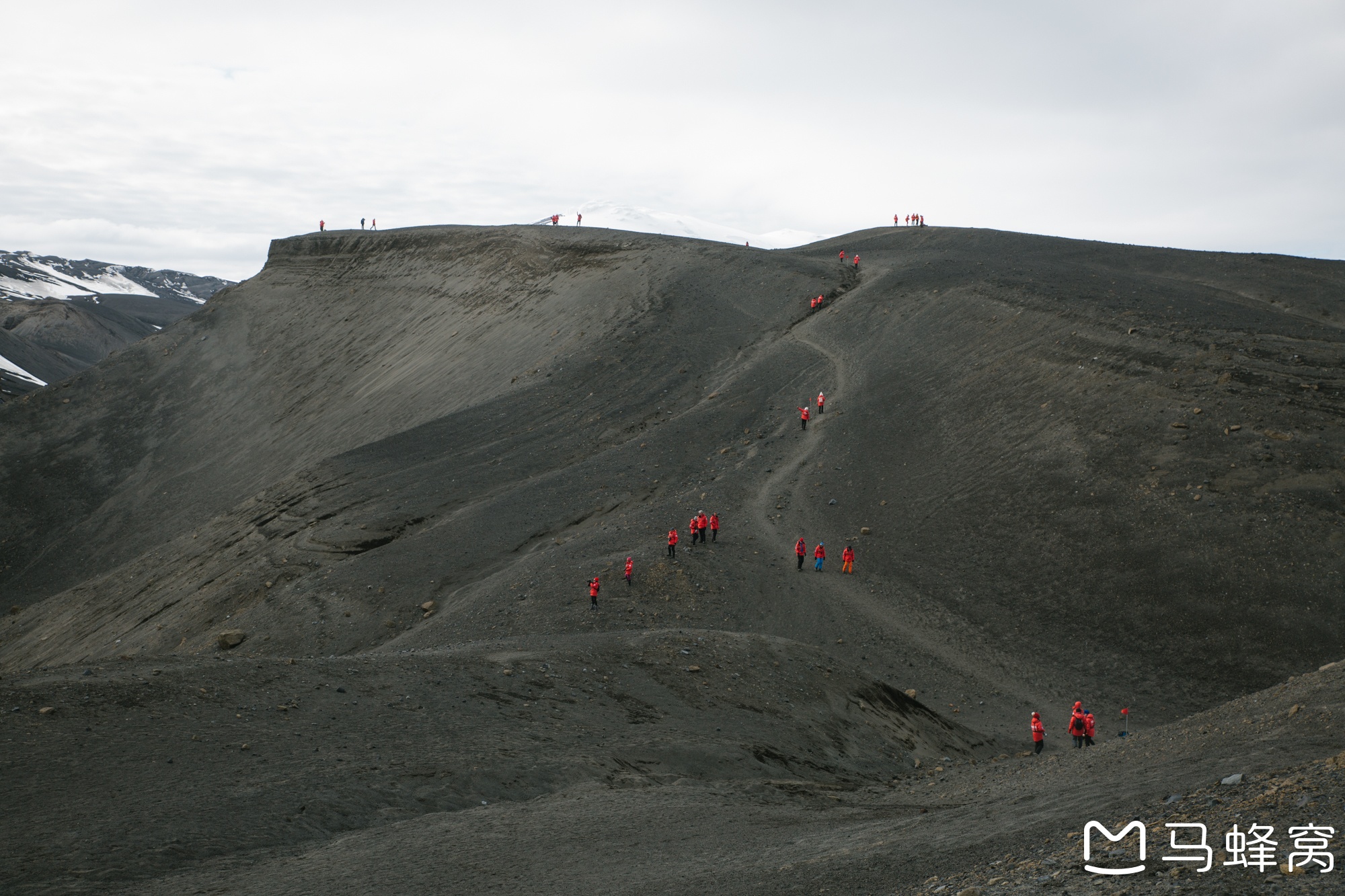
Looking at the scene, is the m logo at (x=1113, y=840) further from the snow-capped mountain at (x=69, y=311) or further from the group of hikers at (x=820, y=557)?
the snow-capped mountain at (x=69, y=311)

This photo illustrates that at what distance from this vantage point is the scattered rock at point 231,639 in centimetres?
2241

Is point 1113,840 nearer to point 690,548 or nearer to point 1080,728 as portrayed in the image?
point 1080,728

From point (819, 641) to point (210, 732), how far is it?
12921 mm

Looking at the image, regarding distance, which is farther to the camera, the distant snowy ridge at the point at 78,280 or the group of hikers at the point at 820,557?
the distant snowy ridge at the point at 78,280

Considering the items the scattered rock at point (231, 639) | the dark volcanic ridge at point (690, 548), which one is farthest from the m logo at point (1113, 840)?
the scattered rock at point (231, 639)

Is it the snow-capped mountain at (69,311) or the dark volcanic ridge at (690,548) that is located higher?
the snow-capped mountain at (69,311)

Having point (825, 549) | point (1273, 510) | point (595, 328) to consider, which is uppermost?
point (595, 328)

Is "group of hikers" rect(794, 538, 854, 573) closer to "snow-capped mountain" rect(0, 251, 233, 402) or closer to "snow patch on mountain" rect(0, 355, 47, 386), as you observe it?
"snow-capped mountain" rect(0, 251, 233, 402)

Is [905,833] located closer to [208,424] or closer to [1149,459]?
[1149,459]

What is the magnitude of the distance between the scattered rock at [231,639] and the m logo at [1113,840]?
2091 centimetres

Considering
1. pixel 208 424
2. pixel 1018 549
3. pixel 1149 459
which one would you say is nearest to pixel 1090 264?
pixel 1149 459

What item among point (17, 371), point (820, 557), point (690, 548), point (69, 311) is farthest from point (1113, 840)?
point (69, 311)

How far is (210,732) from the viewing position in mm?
11125

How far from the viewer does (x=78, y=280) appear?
170375 millimetres
